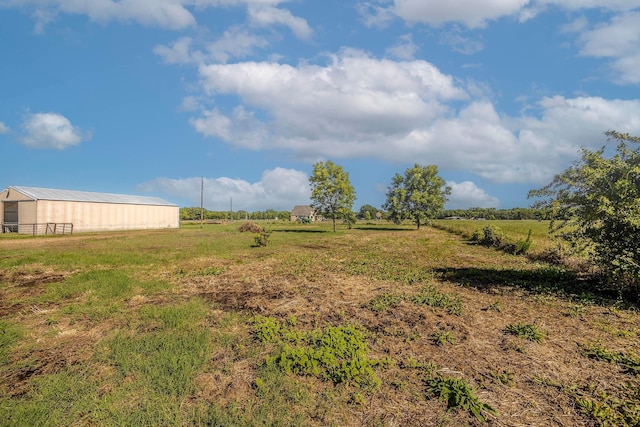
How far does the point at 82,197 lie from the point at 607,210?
6365 centimetres

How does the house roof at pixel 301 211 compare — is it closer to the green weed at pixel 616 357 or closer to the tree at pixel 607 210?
the tree at pixel 607 210

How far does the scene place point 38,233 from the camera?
42625mm

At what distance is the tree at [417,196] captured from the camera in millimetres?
57688

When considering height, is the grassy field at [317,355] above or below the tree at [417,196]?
below

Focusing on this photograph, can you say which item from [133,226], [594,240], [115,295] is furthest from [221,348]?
[133,226]

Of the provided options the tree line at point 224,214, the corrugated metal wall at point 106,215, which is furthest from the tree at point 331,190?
the tree line at point 224,214

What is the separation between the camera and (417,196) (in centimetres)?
5625

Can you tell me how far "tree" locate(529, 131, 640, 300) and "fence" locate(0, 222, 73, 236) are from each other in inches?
2170

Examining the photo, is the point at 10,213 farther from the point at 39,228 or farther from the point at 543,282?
the point at 543,282

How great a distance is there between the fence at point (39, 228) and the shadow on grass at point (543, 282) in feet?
168

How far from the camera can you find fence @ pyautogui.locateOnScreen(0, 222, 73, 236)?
4264cm

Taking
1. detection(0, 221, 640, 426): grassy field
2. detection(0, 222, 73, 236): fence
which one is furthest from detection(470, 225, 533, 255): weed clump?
detection(0, 222, 73, 236): fence

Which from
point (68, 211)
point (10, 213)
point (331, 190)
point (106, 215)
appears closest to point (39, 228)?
point (68, 211)

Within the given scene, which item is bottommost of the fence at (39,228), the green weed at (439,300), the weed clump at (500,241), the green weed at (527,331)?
the fence at (39,228)
